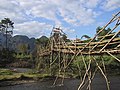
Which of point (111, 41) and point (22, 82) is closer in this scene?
point (111, 41)

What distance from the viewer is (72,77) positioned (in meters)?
25.8

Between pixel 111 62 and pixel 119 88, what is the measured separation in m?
17.8

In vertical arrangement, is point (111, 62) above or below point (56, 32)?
below

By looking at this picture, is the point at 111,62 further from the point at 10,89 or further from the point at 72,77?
the point at 10,89

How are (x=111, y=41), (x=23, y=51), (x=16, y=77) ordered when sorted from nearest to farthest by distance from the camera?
1. (x=111, y=41)
2. (x=16, y=77)
3. (x=23, y=51)

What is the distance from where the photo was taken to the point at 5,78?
22.4 metres

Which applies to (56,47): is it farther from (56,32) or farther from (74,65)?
(74,65)

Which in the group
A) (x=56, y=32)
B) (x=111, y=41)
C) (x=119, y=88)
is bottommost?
(x=119, y=88)

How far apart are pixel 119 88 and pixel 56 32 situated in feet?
25.8

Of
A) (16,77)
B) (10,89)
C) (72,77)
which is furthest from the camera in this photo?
(72,77)

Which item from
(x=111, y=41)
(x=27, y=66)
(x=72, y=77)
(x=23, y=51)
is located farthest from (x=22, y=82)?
(x=23, y=51)

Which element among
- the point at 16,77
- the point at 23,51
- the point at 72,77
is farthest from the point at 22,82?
the point at 23,51

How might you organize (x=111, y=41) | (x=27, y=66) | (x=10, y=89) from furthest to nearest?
(x=27, y=66)
(x=10, y=89)
(x=111, y=41)

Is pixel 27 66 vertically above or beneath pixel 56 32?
beneath
